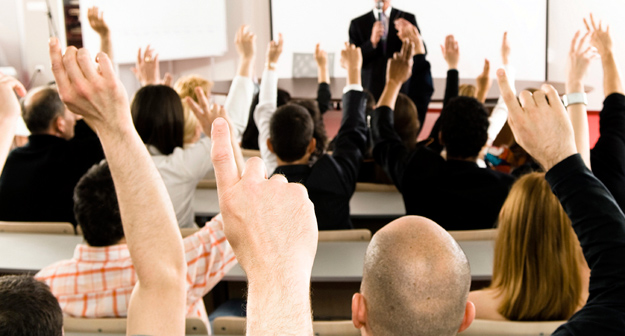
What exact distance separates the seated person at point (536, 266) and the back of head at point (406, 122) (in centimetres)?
191

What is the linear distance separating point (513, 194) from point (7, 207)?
2466 millimetres

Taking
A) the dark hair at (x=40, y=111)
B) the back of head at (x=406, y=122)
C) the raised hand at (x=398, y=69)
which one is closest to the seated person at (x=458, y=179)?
the raised hand at (x=398, y=69)

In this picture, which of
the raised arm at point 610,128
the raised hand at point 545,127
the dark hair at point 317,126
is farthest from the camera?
the dark hair at point 317,126

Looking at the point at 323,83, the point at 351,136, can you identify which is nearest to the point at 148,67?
the point at 323,83

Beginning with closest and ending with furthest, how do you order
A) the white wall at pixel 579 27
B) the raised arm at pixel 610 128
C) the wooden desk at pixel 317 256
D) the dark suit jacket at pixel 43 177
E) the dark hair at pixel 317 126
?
the raised arm at pixel 610 128 < the wooden desk at pixel 317 256 < the dark suit jacket at pixel 43 177 < the dark hair at pixel 317 126 < the white wall at pixel 579 27

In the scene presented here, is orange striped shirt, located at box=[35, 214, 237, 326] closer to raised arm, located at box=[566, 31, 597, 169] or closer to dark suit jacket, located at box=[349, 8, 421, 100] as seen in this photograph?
raised arm, located at box=[566, 31, 597, 169]

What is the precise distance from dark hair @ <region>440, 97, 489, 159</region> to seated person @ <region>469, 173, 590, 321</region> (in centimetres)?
94

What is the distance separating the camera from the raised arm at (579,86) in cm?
177

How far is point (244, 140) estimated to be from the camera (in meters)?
4.41

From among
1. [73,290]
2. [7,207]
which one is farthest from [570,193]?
[7,207]

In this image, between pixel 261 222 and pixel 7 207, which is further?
pixel 7 207

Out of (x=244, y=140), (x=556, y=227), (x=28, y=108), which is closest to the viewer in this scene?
(x=556, y=227)

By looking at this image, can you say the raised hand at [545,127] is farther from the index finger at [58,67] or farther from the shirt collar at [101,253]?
the shirt collar at [101,253]

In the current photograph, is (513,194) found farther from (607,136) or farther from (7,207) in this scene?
(7,207)
